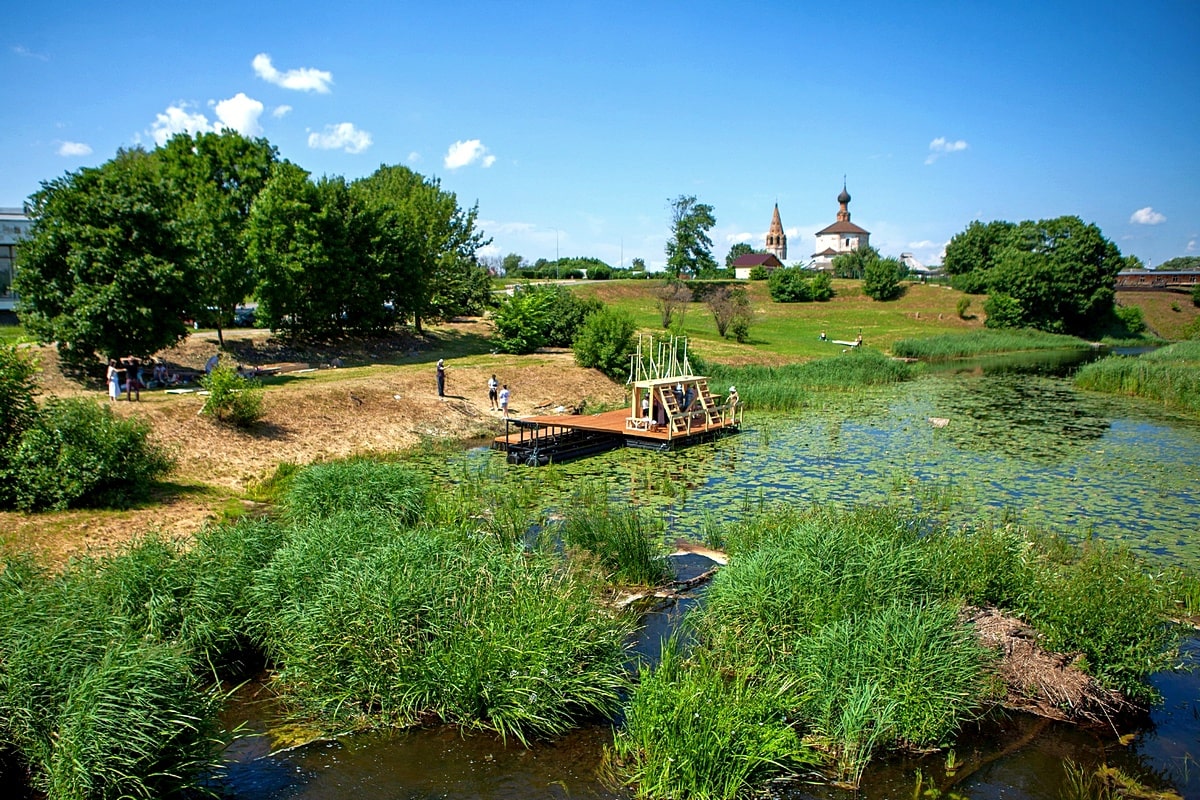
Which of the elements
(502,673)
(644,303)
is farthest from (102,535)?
(644,303)

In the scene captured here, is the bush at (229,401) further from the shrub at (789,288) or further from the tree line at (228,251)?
the shrub at (789,288)

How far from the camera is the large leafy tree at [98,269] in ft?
76.1

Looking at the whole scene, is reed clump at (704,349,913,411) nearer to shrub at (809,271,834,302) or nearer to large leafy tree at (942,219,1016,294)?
shrub at (809,271,834,302)

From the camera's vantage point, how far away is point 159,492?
16.5 metres

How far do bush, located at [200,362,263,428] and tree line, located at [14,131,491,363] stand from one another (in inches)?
162

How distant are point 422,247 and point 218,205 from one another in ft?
36.8

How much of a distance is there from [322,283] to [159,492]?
64.8ft

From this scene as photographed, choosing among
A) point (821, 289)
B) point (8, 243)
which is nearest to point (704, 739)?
point (8, 243)

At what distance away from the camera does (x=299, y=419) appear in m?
23.9

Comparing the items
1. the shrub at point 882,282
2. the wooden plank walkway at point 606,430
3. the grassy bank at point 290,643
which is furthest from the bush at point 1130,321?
the grassy bank at point 290,643

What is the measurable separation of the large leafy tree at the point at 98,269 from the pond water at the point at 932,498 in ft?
35.4

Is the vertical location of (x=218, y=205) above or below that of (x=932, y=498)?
above

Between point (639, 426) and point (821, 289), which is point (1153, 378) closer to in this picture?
point (639, 426)

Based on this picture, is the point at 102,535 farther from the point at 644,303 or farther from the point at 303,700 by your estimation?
the point at 644,303
